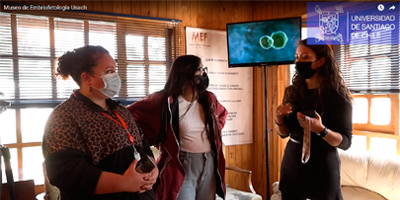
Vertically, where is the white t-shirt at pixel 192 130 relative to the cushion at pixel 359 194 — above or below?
above

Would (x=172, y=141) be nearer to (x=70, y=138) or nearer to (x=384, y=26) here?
(x=70, y=138)

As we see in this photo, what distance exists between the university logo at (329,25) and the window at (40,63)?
1.67 m

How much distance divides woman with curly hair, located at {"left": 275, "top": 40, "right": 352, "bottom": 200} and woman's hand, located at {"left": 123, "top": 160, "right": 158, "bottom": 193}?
0.77m

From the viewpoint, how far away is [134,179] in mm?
1022

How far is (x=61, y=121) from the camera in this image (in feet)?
3.12

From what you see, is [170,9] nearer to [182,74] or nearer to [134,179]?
[182,74]

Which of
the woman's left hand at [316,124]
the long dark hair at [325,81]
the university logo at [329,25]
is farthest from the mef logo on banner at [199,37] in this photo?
the woman's left hand at [316,124]

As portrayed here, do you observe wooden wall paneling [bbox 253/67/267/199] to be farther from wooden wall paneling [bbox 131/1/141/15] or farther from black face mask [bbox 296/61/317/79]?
Result: black face mask [bbox 296/61/317/79]

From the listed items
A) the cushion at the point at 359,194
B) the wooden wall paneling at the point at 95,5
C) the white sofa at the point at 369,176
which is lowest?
the cushion at the point at 359,194

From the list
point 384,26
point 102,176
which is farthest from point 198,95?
point 384,26

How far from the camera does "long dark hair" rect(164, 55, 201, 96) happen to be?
1642mm

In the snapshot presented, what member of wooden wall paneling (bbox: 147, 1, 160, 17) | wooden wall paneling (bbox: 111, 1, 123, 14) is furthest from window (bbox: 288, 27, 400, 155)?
wooden wall paneling (bbox: 111, 1, 123, 14)

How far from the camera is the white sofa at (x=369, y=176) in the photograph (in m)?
2.13

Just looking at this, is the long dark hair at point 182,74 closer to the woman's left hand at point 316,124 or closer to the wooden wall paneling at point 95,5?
the woman's left hand at point 316,124
